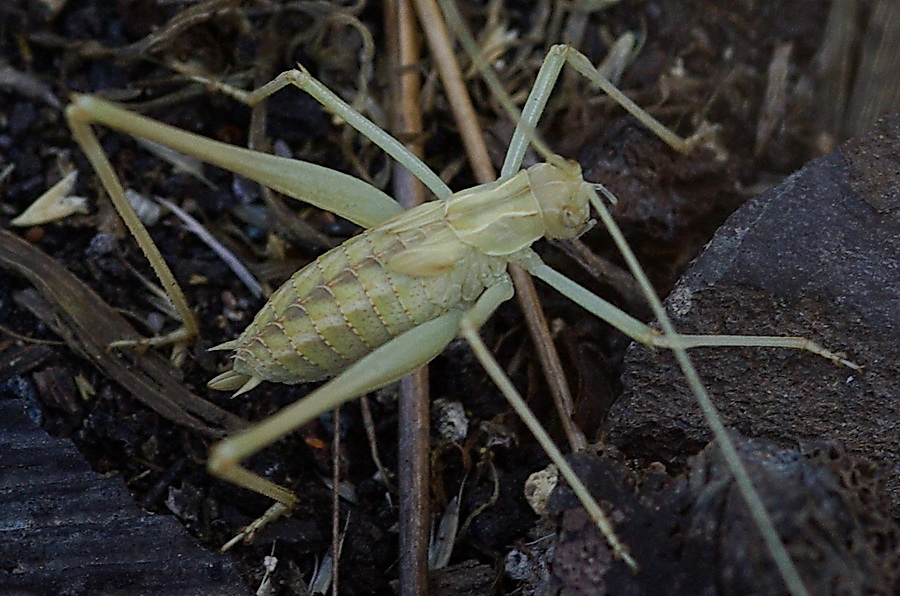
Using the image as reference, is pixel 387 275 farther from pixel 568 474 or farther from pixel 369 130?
pixel 568 474

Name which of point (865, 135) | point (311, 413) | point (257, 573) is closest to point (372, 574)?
point (257, 573)

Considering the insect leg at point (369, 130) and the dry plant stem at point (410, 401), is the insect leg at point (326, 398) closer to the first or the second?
the dry plant stem at point (410, 401)

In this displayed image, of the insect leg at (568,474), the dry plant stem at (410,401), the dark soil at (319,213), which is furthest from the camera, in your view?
the dark soil at (319,213)

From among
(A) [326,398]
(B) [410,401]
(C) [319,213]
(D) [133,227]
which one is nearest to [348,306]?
(A) [326,398]

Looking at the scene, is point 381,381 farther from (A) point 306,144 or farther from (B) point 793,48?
(B) point 793,48

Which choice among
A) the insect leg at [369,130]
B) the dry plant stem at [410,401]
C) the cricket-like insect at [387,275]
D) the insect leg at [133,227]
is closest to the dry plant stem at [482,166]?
the dry plant stem at [410,401]

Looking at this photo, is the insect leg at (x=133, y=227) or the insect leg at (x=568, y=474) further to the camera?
the insect leg at (x=133, y=227)

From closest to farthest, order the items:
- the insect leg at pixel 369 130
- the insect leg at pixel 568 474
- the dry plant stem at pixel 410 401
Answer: the insect leg at pixel 568 474, the dry plant stem at pixel 410 401, the insect leg at pixel 369 130
